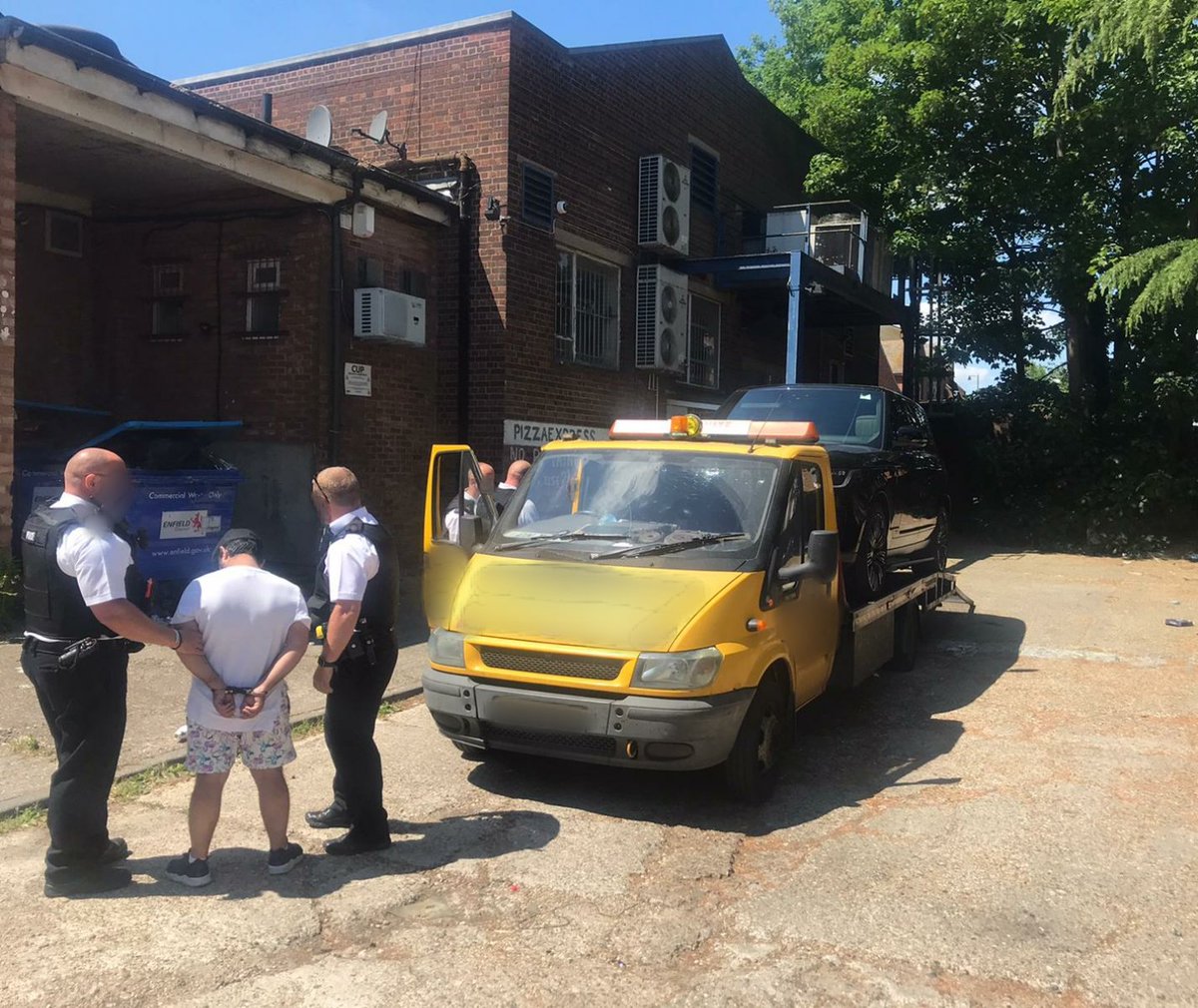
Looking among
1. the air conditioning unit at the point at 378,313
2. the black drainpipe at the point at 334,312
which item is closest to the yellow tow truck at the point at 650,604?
the black drainpipe at the point at 334,312

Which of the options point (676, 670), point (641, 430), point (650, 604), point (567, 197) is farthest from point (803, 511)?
point (567, 197)

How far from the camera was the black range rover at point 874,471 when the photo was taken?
714 cm

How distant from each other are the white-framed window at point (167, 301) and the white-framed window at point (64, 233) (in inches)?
34.5

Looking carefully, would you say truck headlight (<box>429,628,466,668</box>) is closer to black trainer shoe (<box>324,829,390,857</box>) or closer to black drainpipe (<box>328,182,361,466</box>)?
black trainer shoe (<box>324,829,390,857</box>)

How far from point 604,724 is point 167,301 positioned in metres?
9.15

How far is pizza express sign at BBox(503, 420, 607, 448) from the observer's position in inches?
495

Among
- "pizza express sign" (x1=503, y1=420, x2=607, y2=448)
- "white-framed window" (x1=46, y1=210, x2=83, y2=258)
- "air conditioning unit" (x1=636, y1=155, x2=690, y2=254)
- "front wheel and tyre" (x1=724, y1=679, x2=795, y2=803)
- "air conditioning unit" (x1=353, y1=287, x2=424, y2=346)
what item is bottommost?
"front wheel and tyre" (x1=724, y1=679, x2=795, y2=803)

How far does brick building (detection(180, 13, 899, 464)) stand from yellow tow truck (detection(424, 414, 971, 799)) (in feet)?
21.5

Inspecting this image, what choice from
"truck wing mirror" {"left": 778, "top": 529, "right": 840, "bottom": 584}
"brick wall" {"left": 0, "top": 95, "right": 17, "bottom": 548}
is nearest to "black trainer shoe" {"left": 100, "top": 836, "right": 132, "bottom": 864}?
"truck wing mirror" {"left": 778, "top": 529, "right": 840, "bottom": 584}

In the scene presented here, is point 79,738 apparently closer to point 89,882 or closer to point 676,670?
point 89,882

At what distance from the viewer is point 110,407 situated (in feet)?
38.7

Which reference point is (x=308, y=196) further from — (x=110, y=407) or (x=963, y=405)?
(x=963, y=405)

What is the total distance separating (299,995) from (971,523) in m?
17.9

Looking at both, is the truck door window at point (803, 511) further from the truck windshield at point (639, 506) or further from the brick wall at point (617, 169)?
the brick wall at point (617, 169)
